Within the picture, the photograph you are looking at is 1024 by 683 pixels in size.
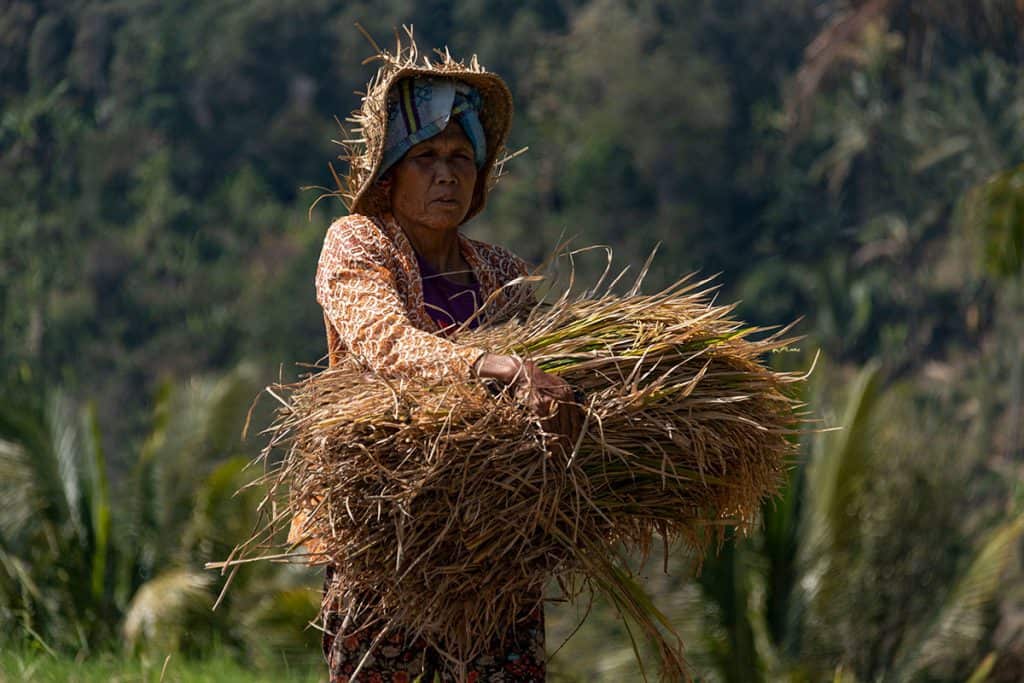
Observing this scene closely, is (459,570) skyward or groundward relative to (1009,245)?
skyward

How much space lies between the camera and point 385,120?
343 cm

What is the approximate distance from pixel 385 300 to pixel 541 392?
17.1 inches

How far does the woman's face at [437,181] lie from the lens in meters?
3.47

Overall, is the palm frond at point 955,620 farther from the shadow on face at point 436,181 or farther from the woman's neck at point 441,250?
the shadow on face at point 436,181

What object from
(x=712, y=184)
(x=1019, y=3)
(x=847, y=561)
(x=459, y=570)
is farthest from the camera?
(x=712, y=184)

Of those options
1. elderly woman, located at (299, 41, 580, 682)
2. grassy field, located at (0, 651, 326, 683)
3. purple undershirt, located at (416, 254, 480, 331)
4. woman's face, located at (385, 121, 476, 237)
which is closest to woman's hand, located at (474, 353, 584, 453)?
elderly woman, located at (299, 41, 580, 682)

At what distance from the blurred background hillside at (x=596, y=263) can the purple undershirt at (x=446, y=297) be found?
386 cm

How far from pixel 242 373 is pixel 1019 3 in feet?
18.3

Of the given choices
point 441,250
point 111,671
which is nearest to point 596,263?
point 111,671

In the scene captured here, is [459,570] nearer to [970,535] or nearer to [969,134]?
[970,535]

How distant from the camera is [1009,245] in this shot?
10.1 metres

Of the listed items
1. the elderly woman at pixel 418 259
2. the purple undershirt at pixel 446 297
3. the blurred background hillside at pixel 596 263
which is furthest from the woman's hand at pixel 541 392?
the blurred background hillside at pixel 596 263

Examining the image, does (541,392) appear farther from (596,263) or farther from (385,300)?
(596,263)

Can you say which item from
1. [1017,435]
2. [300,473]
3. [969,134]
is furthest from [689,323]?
[969,134]
